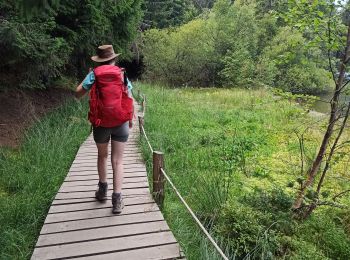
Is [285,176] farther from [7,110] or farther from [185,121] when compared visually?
[7,110]

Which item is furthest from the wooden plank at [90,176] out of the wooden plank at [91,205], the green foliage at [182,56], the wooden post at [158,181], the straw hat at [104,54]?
the green foliage at [182,56]

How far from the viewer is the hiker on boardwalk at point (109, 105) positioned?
132 inches

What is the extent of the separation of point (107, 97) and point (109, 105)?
0.08 metres

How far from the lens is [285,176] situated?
631 cm

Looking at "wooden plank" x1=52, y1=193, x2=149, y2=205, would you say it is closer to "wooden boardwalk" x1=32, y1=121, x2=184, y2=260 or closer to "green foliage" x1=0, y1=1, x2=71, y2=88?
"wooden boardwalk" x1=32, y1=121, x2=184, y2=260

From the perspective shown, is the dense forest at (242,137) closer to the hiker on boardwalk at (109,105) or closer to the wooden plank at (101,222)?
the wooden plank at (101,222)

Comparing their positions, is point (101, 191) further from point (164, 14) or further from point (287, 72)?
point (164, 14)

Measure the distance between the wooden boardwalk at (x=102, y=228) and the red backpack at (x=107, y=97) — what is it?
0.99 meters

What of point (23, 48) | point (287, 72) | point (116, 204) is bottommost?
point (287, 72)

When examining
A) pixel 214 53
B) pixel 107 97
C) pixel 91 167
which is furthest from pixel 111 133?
pixel 214 53

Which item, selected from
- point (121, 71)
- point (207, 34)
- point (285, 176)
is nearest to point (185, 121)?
point (285, 176)

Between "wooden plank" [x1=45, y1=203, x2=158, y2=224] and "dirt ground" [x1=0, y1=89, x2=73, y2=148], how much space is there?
9.74 feet

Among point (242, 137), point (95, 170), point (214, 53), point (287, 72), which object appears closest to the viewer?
point (95, 170)

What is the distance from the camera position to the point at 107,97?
3.35 metres
